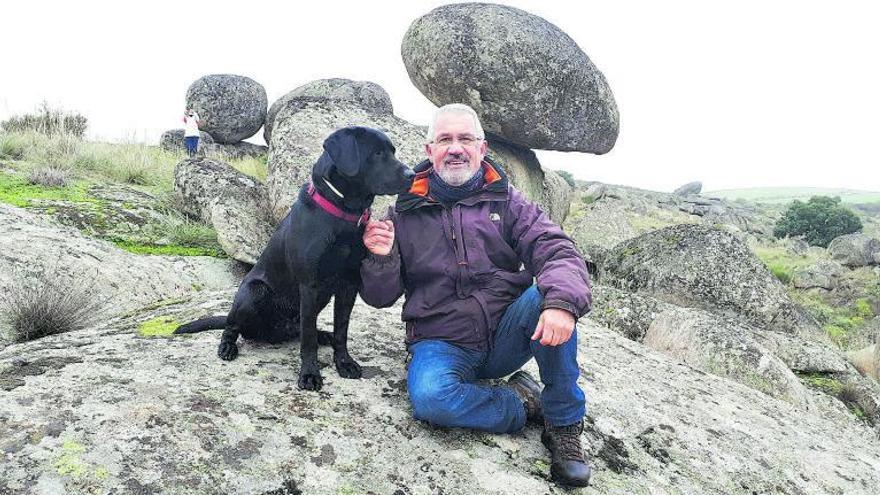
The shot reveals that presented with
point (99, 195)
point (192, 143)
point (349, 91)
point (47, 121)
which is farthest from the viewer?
point (349, 91)

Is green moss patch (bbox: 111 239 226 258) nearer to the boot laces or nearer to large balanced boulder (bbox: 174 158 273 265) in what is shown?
large balanced boulder (bbox: 174 158 273 265)

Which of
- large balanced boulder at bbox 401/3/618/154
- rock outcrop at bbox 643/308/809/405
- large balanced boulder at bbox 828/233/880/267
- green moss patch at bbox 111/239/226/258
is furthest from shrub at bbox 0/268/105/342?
large balanced boulder at bbox 828/233/880/267

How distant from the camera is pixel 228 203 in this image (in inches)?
318

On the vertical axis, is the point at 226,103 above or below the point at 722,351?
above

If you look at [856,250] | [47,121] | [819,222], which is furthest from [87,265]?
[819,222]

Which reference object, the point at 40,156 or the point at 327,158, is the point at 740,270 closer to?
the point at 327,158

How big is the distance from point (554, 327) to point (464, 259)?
77cm

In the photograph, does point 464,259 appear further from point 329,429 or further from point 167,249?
point 167,249

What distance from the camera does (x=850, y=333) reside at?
47.2 ft

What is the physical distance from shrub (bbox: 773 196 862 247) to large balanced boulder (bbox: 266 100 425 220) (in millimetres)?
33336

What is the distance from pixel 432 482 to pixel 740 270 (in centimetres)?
719

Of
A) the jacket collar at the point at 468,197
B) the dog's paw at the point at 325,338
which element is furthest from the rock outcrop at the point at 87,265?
the jacket collar at the point at 468,197

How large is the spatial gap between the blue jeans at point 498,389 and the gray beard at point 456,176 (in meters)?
0.76

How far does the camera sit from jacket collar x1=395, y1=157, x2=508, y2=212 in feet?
11.3
